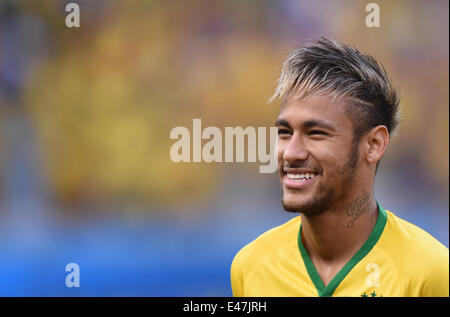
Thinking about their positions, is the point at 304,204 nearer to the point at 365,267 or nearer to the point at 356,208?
the point at 356,208

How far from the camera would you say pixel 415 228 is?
3.26 metres

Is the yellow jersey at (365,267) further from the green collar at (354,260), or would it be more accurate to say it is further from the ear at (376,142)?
the ear at (376,142)

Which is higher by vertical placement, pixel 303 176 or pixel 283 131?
pixel 283 131

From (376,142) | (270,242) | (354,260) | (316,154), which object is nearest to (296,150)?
(316,154)

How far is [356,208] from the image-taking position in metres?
3.14

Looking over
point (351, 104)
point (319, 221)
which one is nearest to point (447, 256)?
point (319, 221)

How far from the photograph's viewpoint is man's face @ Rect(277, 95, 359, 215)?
299 cm

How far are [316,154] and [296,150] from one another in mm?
105

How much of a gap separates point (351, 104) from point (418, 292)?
1.02m

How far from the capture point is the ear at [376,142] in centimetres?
309

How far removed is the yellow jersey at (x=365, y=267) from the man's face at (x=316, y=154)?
0.37m

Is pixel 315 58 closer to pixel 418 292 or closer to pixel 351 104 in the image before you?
pixel 351 104

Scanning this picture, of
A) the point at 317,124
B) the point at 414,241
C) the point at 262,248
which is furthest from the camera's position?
the point at 262,248

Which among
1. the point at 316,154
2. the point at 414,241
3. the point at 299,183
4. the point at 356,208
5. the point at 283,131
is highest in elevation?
the point at 283,131
